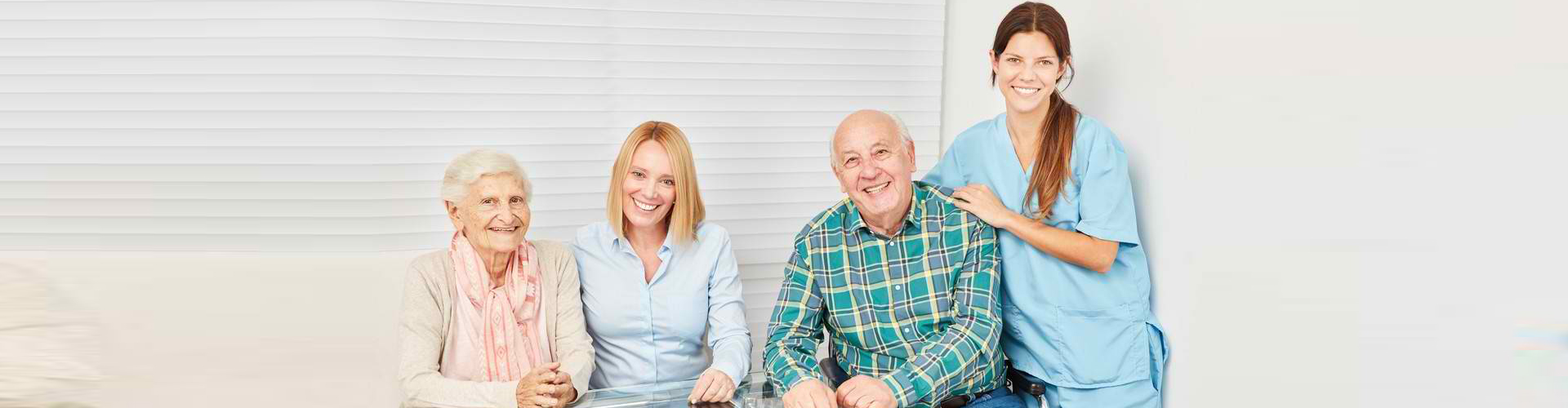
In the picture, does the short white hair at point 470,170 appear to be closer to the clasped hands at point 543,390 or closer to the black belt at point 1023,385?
the clasped hands at point 543,390

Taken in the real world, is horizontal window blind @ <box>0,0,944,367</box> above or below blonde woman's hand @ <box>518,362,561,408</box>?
above

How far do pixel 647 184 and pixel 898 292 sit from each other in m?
0.64

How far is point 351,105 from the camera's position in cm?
270

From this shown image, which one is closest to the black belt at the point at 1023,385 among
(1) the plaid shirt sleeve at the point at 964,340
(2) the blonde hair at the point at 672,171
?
(1) the plaid shirt sleeve at the point at 964,340

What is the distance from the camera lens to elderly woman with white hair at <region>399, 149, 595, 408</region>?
2.03 metres

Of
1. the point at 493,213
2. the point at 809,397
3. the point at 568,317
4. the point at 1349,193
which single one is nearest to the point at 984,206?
the point at 809,397

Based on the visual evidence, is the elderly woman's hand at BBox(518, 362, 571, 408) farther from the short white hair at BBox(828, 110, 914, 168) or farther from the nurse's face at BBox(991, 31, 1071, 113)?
the nurse's face at BBox(991, 31, 1071, 113)

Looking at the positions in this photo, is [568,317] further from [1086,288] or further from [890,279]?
[1086,288]

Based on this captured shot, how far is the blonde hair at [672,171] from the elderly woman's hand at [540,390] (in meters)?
0.45

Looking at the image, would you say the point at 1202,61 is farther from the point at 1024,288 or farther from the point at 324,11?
the point at 324,11

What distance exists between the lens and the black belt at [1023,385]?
218 cm

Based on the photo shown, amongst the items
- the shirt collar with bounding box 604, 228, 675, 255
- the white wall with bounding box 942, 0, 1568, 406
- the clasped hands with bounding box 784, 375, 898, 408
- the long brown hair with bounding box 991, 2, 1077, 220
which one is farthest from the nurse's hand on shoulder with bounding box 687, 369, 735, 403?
the white wall with bounding box 942, 0, 1568, 406

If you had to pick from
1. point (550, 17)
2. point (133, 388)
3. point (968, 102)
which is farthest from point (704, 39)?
point (133, 388)

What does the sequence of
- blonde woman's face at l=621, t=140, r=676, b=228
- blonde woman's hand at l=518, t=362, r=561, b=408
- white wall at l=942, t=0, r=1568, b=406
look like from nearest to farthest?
white wall at l=942, t=0, r=1568, b=406 → blonde woman's hand at l=518, t=362, r=561, b=408 → blonde woman's face at l=621, t=140, r=676, b=228
